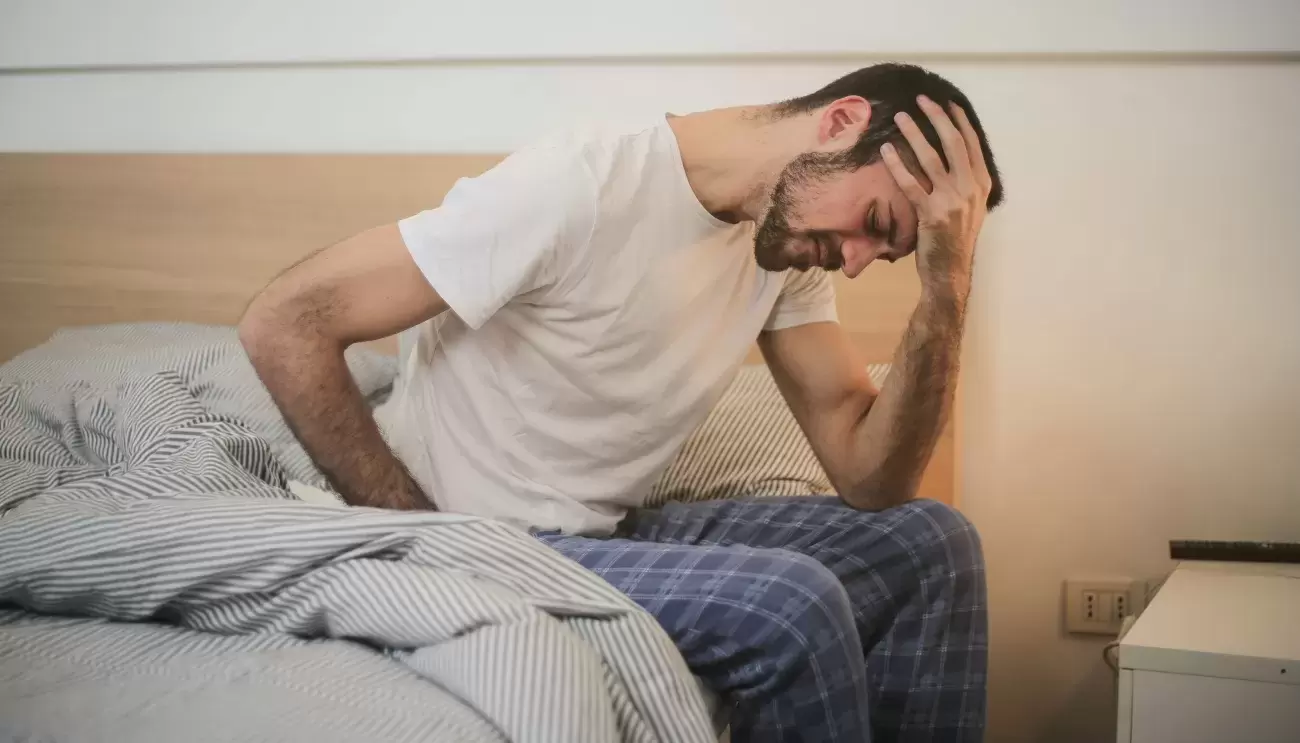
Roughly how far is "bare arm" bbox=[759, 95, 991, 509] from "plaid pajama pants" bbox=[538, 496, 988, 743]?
0.05m

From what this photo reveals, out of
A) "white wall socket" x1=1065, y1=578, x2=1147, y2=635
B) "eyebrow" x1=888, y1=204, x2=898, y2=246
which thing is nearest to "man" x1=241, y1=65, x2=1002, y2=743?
"eyebrow" x1=888, y1=204, x2=898, y2=246

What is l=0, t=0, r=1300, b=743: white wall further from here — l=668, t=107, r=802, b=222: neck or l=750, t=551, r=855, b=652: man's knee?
l=750, t=551, r=855, b=652: man's knee

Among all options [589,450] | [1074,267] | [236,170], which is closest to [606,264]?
[589,450]

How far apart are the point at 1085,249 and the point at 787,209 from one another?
1.82ft

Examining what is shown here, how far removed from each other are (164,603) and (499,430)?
1.18 feet

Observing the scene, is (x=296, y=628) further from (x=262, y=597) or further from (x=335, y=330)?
(x=335, y=330)

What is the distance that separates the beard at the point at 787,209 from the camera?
1092 millimetres

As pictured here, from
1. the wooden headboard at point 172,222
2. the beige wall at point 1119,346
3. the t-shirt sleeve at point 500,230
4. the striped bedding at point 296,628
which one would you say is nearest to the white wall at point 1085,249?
the beige wall at point 1119,346

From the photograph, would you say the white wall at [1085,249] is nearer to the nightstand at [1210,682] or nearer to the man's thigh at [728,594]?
the nightstand at [1210,682]

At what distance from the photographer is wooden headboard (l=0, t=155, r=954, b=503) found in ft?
5.32

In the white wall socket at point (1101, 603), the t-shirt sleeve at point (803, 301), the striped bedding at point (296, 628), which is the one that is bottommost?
the white wall socket at point (1101, 603)

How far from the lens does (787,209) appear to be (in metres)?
1.12

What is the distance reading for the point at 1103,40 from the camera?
1.42m

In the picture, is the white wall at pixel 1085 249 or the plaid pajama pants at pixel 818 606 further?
the white wall at pixel 1085 249
